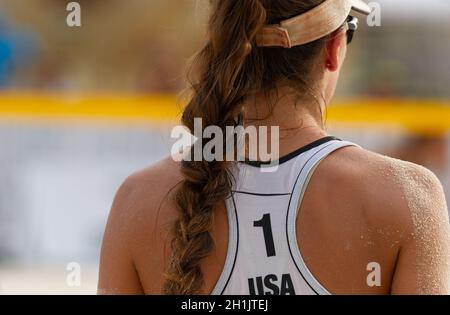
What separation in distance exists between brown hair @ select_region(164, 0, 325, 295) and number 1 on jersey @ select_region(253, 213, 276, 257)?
87 mm

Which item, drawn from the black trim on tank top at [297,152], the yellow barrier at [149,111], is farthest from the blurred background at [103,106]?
the black trim on tank top at [297,152]

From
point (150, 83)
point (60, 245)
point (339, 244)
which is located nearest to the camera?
point (339, 244)

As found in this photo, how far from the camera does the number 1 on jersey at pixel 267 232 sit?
→ 1560 millimetres

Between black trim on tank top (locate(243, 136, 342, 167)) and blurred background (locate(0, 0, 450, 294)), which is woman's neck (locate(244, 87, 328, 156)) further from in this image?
blurred background (locate(0, 0, 450, 294))

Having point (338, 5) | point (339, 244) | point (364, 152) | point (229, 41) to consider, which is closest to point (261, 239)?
point (339, 244)

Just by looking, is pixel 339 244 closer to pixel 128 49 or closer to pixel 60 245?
pixel 60 245

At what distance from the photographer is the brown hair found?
5.21 ft

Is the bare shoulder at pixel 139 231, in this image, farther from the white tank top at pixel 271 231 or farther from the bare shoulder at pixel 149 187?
the white tank top at pixel 271 231

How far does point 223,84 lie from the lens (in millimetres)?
1625

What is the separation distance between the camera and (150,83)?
868cm

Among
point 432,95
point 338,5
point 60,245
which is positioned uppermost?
point 338,5

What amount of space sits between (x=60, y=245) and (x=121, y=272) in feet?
16.6

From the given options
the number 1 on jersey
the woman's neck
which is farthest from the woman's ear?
the number 1 on jersey

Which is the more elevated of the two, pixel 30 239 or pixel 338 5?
pixel 338 5
